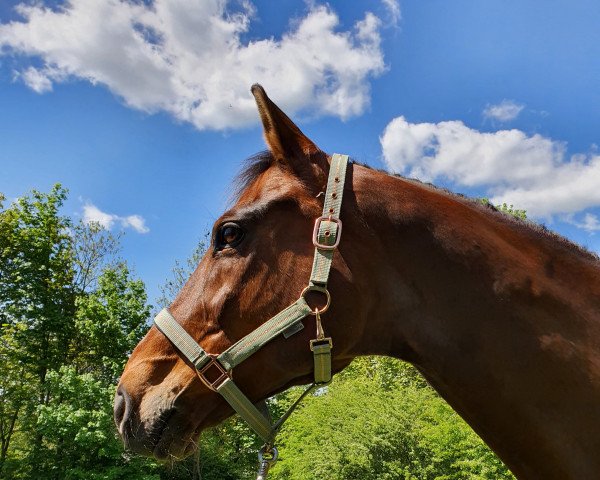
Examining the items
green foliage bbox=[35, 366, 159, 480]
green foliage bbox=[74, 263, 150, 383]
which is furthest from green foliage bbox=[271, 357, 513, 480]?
green foliage bbox=[74, 263, 150, 383]

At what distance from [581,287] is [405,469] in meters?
13.5

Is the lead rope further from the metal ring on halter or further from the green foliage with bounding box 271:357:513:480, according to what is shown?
the green foliage with bounding box 271:357:513:480

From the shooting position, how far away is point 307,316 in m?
1.79

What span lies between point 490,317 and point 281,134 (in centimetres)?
115

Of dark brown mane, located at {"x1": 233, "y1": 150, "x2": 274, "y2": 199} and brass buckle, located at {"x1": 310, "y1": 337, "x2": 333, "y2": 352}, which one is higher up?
dark brown mane, located at {"x1": 233, "y1": 150, "x2": 274, "y2": 199}

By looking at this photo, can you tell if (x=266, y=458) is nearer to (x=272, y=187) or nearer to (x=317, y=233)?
(x=317, y=233)

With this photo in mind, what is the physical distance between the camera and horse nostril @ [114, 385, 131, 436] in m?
1.84

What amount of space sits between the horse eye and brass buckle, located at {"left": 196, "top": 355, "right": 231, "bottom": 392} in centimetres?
46

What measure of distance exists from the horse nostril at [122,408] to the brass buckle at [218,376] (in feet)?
1.03

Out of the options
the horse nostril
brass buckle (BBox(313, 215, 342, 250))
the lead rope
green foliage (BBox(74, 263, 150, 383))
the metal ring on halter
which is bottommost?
the lead rope

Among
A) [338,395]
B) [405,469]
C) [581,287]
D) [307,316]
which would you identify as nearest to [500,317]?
[581,287]

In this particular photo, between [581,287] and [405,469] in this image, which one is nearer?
[581,287]

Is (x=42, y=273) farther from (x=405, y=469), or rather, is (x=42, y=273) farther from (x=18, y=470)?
(x=405, y=469)

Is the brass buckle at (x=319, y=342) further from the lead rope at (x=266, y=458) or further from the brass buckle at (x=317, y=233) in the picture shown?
the lead rope at (x=266, y=458)
